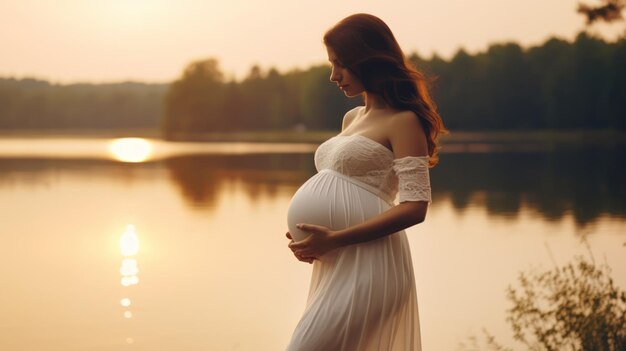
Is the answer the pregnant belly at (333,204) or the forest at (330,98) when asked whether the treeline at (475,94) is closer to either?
the forest at (330,98)

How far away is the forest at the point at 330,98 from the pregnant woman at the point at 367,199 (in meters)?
82.7

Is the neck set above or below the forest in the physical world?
below

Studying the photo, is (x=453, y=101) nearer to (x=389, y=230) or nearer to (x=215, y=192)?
(x=215, y=192)

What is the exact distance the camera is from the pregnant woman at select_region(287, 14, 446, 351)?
3.35 meters

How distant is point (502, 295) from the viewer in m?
10.3

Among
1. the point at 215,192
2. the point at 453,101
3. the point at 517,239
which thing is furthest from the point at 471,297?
the point at 453,101

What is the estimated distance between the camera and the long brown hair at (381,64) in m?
3.33

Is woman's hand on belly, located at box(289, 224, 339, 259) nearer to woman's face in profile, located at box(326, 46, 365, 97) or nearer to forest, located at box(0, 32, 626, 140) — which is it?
woman's face in profile, located at box(326, 46, 365, 97)

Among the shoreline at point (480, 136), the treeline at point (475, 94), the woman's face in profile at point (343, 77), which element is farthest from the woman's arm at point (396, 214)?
the treeline at point (475, 94)

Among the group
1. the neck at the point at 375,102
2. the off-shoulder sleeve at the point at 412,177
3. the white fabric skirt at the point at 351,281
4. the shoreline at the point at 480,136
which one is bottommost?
the white fabric skirt at the point at 351,281

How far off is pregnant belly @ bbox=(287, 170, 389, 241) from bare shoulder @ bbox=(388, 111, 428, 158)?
8.2 inches

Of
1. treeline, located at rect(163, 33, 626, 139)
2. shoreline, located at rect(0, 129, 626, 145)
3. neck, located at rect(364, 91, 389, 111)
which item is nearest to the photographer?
neck, located at rect(364, 91, 389, 111)

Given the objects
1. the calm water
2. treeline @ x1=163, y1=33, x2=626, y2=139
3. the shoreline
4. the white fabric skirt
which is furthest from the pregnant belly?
treeline @ x1=163, y1=33, x2=626, y2=139

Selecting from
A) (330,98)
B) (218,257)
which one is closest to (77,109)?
(330,98)
